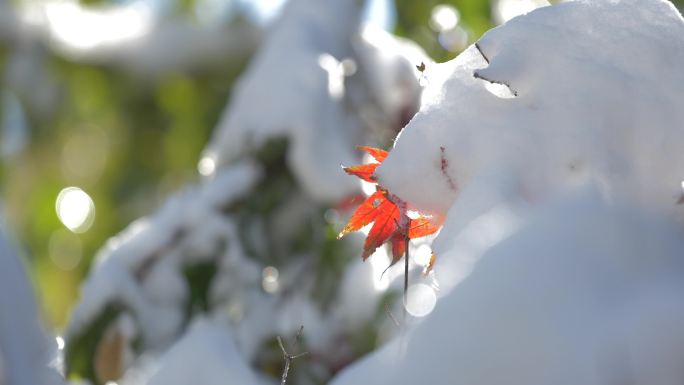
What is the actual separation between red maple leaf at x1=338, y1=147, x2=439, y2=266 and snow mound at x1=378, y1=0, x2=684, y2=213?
5 centimetres

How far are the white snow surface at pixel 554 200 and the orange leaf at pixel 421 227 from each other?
0.10ft

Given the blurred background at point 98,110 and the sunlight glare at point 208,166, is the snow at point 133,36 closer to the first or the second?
the blurred background at point 98,110

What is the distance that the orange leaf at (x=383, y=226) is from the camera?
692 millimetres

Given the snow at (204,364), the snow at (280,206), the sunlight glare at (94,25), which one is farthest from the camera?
the sunlight glare at (94,25)

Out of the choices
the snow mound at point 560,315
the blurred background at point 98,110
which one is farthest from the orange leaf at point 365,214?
the blurred background at point 98,110

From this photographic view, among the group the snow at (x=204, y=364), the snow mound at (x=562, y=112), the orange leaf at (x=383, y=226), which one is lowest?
the snow at (x=204, y=364)

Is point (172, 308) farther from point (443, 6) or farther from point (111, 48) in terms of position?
point (111, 48)

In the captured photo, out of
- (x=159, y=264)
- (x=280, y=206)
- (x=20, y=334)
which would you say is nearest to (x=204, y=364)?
(x=20, y=334)

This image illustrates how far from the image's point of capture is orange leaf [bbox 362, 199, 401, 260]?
692mm

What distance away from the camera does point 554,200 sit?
55cm

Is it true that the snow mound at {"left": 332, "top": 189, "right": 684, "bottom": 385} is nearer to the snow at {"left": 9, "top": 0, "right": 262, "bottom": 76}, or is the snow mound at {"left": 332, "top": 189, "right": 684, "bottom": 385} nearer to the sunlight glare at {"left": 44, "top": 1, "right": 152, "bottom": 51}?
the snow at {"left": 9, "top": 0, "right": 262, "bottom": 76}

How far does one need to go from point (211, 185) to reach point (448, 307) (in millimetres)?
828

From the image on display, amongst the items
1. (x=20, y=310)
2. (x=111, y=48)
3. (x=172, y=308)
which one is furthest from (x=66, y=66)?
(x=20, y=310)

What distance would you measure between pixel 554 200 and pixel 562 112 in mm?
71
